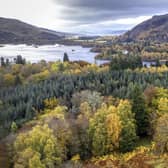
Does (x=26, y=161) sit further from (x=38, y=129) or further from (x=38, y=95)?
(x=38, y=95)

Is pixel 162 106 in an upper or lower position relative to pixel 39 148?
upper

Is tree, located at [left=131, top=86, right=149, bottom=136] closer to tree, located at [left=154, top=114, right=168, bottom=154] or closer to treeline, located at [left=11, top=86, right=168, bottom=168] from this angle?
treeline, located at [left=11, top=86, right=168, bottom=168]

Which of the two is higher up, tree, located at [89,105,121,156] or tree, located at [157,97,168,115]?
tree, located at [157,97,168,115]

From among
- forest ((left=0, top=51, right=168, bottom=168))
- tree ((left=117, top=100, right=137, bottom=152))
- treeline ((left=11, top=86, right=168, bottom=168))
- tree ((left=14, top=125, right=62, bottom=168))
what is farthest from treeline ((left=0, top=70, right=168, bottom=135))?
tree ((left=14, top=125, right=62, bottom=168))

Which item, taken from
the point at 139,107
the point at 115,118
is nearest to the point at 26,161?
the point at 115,118

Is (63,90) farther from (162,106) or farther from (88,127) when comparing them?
(88,127)

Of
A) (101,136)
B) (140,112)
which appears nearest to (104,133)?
(101,136)

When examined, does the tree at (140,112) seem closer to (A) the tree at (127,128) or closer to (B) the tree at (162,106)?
(A) the tree at (127,128)

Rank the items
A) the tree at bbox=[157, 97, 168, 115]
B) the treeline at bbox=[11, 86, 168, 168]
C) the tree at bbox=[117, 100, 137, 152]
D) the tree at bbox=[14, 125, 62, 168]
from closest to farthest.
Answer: the tree at bbox=[14, 125, 62, 168] < the treeline at bbox=[11, 86, 168, 168] < the tree at bbox=[117, 100, 137, 152] < the tree at bbox=[157, 97, 168, 115]

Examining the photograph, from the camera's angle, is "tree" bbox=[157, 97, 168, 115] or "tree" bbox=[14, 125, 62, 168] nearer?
"tree" bbox=[14, 125, 62, 168]
